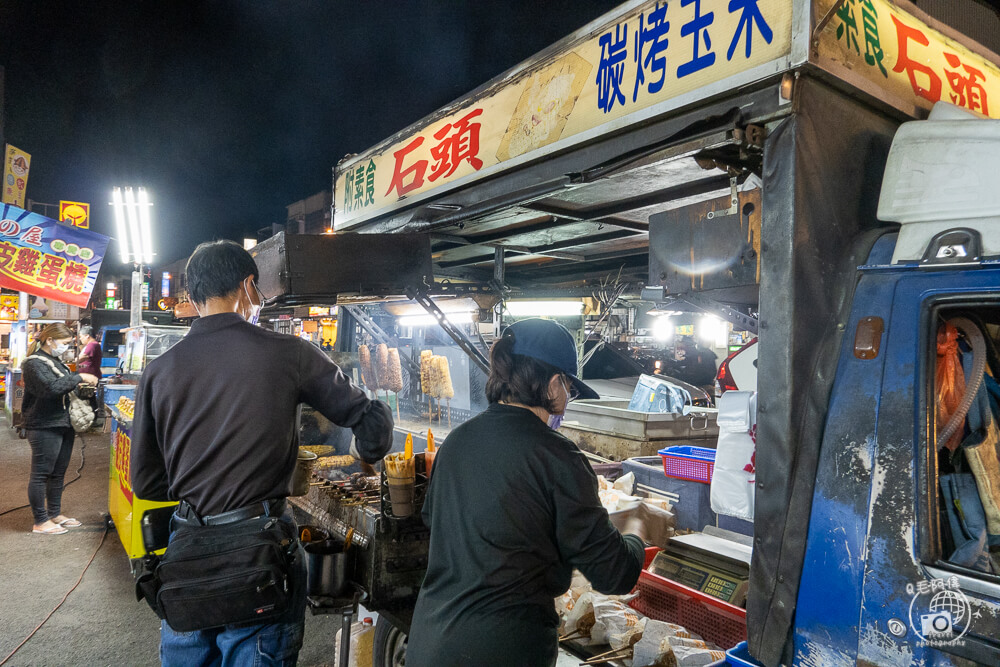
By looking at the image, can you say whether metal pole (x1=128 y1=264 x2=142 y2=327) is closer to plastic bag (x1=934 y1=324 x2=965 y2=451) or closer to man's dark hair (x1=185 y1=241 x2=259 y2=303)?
man's dark hair (x1=185 y1=241 x2=259 y2=303)

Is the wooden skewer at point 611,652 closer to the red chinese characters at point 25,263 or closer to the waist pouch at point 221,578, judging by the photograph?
the waist pouch at point 221,578

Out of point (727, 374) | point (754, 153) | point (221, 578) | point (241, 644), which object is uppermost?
point (754, 153)

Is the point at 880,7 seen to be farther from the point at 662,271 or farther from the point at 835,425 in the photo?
the point at 835,425

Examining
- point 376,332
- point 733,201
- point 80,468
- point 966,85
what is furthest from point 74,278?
point 966,85

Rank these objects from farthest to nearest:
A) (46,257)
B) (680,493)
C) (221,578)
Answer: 1. (46,257)
2. (680,493)
3. (221,578)

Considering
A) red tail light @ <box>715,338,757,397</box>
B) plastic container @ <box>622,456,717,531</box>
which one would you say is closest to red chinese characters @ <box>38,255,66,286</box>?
plastic container @ <box>622,456,717,531</box>

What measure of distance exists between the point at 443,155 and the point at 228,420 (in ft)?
8.56

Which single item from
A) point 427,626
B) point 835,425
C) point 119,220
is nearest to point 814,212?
point 835,425

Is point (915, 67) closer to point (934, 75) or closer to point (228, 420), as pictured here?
point (934, 75)

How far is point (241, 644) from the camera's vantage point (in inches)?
96.0

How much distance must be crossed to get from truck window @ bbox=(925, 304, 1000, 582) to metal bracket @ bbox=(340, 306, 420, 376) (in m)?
7.97

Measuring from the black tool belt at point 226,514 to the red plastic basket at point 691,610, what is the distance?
214cm

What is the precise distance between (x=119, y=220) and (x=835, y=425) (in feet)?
50.3

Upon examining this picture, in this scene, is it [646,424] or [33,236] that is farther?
[33,236]
